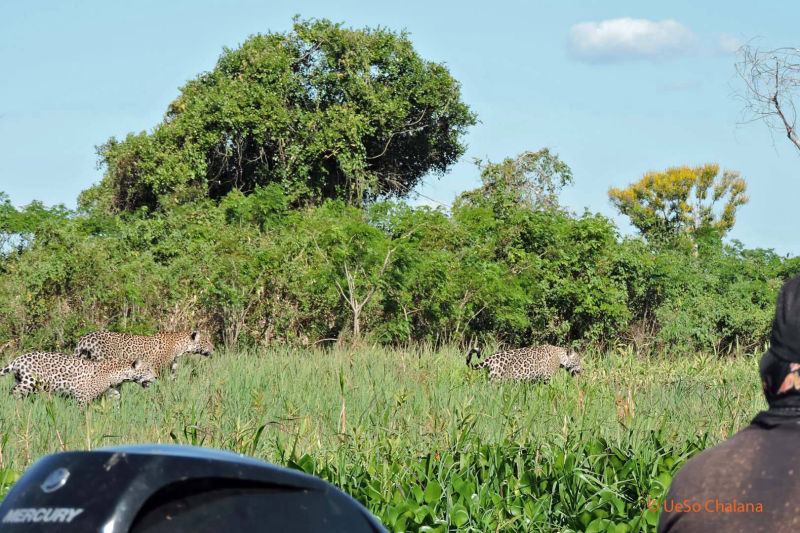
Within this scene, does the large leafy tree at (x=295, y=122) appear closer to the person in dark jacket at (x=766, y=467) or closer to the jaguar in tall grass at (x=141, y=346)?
the jaguar in tall grass at (x=141, y=346)

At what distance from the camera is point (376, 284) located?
14594 millimetres

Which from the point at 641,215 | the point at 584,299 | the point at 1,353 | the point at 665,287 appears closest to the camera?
the point at 1,353

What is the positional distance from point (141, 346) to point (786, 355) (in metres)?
11.5

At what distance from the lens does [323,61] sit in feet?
82.9

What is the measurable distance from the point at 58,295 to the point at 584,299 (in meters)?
9.17

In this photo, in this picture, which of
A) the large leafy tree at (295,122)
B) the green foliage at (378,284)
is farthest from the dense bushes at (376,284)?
the large leafy tree at (295,122)

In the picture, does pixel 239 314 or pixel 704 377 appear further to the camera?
pixel 239 314

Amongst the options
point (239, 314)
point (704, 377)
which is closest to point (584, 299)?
point (704, 377)

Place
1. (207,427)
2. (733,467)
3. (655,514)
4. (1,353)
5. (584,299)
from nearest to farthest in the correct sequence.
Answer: (733,467) → (655,514) → (207,427) → (1,353) → (584,299)

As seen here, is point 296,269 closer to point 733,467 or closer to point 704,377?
point 704,377

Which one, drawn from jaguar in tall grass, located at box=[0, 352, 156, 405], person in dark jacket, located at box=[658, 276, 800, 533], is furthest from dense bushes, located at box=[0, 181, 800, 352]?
person in dark jacket, located at box=[658, 276, 800, 533]

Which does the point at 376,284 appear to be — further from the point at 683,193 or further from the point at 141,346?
the point at 683,193

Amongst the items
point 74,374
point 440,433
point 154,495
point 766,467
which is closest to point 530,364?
point 440,433

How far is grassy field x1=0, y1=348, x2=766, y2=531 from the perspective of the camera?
5.41 m
